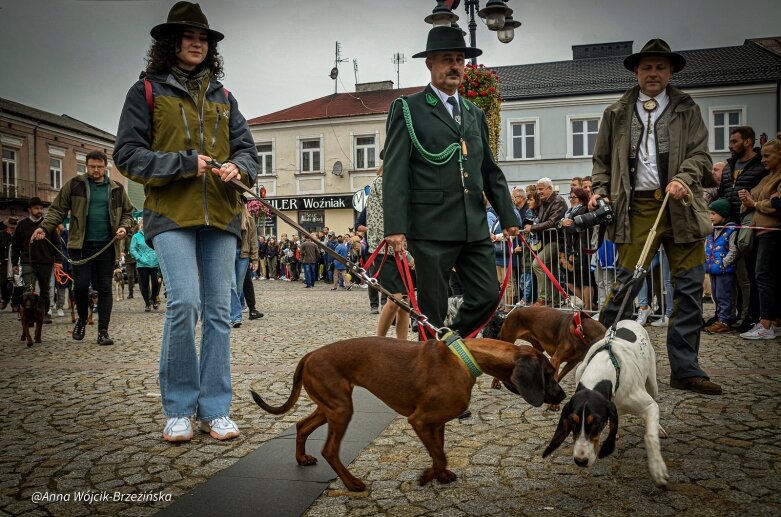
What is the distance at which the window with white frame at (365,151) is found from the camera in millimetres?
39094

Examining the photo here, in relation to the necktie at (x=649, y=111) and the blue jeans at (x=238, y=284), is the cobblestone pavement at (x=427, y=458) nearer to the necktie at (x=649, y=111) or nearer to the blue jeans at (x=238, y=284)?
the necktie at (x=649, y=111)

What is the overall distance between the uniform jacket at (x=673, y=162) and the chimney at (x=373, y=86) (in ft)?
128

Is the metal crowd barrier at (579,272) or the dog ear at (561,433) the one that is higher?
the metal crowd barrier at (579,272)

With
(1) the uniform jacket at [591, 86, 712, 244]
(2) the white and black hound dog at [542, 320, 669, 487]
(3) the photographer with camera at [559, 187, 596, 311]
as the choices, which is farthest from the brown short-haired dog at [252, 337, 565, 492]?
(3) the photographer with camera at [559, 187, 596, 311]

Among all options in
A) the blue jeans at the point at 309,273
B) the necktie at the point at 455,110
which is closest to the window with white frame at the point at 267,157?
the blue jeans at the point at 309,273

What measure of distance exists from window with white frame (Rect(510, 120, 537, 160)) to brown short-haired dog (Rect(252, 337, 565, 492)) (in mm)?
31815

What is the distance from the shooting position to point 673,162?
487 centimetres

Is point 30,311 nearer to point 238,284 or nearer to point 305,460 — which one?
point 238,284

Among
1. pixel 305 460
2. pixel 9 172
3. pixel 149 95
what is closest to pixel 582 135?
pixel 149 95

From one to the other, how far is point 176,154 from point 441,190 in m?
1.69

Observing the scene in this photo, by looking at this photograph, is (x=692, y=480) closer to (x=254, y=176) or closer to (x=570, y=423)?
(x=570, y=423)

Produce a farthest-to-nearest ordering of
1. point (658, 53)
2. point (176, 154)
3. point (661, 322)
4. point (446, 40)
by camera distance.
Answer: point (661, 322), point (658, 53), point (446, 40), point (176, 154)

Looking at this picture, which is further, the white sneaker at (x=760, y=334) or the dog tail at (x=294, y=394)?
the white sneaker at (x=760, y=334)

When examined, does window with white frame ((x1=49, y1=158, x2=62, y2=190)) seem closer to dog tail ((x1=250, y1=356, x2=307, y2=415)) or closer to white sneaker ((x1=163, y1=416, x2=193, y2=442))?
white sneaker ((x1=163, y1=416, x2=193, y2=442))
